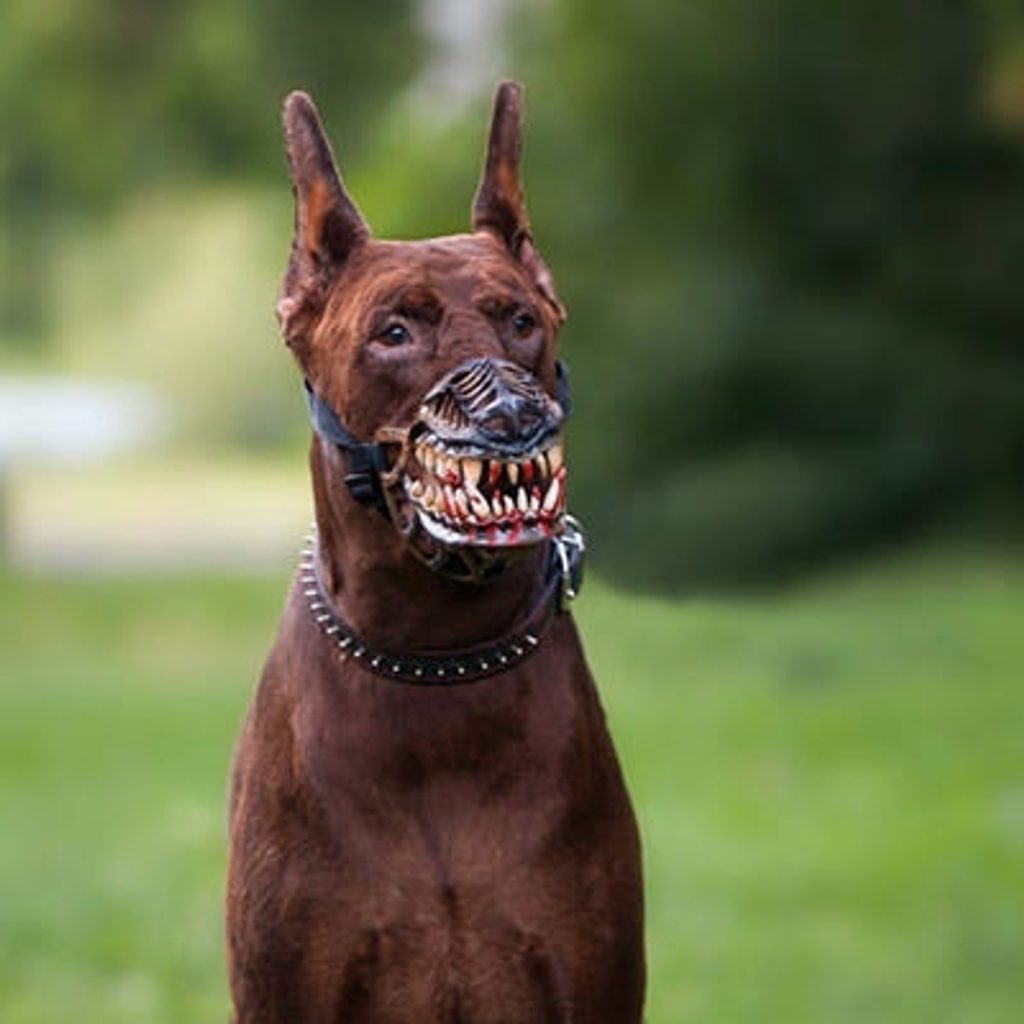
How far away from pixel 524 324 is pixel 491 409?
329mm

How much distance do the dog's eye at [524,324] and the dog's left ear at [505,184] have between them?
267 millimetres

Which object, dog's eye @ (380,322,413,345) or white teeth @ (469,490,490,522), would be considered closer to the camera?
white teeth @ (469,490,490,522)

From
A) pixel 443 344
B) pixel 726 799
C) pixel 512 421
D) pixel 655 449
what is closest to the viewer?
pixel 512 421

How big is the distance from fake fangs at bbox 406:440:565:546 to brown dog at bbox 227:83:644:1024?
23cm

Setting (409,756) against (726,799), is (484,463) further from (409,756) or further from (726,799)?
(726,799)

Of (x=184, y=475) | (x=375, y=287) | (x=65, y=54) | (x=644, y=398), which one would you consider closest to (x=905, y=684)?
(x=644, y=398)

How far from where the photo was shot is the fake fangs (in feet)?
13.4

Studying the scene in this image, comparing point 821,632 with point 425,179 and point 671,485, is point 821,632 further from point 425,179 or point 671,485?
point 425,179

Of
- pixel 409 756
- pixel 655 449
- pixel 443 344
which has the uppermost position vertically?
pixel 655 449

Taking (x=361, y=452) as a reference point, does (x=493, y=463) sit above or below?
below

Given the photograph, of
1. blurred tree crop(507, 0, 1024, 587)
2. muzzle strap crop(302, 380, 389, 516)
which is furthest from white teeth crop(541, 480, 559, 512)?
blurred tree crop(507, 0, 1024, 587)

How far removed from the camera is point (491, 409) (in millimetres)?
4090

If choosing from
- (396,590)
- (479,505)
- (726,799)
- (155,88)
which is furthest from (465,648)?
(155,88)

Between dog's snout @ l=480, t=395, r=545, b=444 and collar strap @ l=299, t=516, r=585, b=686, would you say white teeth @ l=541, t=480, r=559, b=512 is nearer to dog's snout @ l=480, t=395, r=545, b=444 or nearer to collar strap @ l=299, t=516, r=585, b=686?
dog's snout @ l=480, t=395, r=545, b=444
